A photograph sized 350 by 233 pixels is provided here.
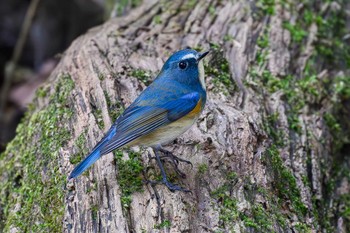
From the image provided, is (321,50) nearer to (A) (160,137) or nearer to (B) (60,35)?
(A) (160,137)

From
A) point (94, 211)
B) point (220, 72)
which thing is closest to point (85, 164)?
point (94, 211)

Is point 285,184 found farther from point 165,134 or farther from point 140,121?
point 140,121

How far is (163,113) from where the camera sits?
13.4 feet

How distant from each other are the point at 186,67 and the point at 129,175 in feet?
2.68

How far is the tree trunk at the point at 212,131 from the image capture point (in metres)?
3.75

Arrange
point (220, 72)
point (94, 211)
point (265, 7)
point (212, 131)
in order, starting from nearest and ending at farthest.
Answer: point (94, 211) < point (212, 131) < point (220, 72) < point (265, 7)

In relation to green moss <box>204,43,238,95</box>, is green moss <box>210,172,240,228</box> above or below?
below

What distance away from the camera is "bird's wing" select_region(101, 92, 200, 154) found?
3910 millimetres

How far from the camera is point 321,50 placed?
6066 mm

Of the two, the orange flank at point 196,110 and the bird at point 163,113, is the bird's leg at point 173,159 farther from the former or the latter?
the orange flank at point 196,110

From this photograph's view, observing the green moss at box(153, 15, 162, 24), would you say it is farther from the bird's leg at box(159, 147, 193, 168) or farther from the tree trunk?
the bird's leg at box(159, 147, 193, 168)

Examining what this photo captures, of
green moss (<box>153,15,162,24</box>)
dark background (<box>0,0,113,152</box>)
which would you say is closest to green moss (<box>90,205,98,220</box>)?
green moss (<box>153,15,162,24</box>)

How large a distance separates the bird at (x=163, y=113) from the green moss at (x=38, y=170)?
33 centimetres

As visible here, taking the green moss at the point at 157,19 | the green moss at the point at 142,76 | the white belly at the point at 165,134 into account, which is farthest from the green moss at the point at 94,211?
the green moss at the point at 157,19
